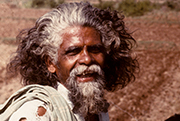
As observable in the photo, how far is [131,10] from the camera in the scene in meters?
23.0

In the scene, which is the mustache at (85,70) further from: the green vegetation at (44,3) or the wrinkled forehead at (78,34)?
the green vegetation at (44,3)

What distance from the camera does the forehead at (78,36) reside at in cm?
234

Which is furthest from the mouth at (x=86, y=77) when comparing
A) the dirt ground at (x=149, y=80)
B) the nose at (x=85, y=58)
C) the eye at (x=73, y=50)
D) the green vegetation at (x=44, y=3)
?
the green vegetation at (x=44, y=3)

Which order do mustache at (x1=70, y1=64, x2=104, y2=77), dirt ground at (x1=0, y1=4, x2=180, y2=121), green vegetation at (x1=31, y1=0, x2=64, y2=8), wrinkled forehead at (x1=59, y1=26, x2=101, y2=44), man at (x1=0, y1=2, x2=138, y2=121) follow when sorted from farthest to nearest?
green vegetation at (x1=31, y1=0, x2=64, y2=8), dirt ground at (x1=0, y1=4, x2=180, y2=121), wrinkled forehead at (x1=59, y1=26, x2=101, y2=44), mustache at (x1=70, y1=64, x2=104, y2=77), man at (x1=0, y1=2, x2=138, y2=121)

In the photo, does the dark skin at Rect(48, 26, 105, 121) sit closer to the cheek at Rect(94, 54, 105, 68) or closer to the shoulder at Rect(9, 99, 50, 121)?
the cheek at Rect(94, 54, 105, 68)

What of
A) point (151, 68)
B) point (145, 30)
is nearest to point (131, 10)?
point (145, 30)

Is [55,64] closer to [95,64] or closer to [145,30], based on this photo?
[95,64]

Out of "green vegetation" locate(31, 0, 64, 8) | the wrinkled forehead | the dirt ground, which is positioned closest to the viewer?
the wrinkled forehead

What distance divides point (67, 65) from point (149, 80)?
7.19 metres

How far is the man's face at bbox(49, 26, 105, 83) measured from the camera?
2.29 metres

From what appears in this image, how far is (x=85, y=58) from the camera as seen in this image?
2.26 meters

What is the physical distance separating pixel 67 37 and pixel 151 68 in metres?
8.21

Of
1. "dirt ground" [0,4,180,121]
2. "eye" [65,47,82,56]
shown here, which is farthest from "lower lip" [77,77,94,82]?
"dirt ground" [0,4,180,121]

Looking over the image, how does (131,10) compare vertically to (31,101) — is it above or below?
below
